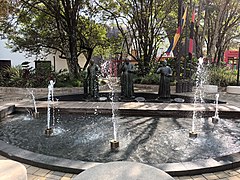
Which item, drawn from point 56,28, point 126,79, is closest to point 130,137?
point 126,79

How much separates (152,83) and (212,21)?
10.3 metres

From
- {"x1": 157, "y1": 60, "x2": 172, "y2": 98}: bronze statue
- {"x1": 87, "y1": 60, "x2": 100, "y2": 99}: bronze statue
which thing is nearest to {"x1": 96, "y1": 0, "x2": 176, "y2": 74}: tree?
{"x1": 157, "y1": 60, "x2": 172, "y2": 98}: bronze statue

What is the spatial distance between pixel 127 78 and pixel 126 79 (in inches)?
2.3

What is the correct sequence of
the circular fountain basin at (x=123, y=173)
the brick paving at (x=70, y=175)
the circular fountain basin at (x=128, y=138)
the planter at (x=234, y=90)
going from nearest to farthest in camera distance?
1. the circular fountain basin at (x=123, y=173)
2. the brick paving at (x=70, y=175)
3. the circular fountain basin at (x=128, y=138)
4. the planter at (x=234, y=90)

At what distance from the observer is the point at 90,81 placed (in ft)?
29.3

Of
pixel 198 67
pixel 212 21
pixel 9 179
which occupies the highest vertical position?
pixel 212 21

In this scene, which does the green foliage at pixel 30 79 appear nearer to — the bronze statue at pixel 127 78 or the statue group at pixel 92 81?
A: the statue group at pixel 92 81

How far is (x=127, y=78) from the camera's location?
8906mm

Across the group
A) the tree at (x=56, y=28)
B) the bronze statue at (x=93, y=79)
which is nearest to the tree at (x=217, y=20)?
the tree at (x=56, y=28)

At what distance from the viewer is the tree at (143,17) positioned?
48.8 feet

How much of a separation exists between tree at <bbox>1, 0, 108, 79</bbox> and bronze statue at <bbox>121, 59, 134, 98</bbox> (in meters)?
5.66

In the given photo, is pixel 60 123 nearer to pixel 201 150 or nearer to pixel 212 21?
pixel 201 150

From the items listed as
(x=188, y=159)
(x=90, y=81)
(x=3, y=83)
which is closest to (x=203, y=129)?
(x=188, y=159)

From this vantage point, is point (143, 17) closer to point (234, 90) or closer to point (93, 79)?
point (234, 90)
